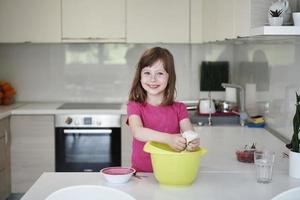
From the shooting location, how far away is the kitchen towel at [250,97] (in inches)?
153

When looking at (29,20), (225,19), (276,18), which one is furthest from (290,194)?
(29,20)

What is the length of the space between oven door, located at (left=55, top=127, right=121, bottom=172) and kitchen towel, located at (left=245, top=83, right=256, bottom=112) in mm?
1051

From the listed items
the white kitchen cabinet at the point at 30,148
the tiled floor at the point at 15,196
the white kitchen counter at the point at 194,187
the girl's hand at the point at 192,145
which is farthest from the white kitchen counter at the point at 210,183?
the tiled floor at the point at 15,196

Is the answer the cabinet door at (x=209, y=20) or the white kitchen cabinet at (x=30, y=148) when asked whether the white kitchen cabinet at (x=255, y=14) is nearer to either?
the cabinet door at (x=209, y=20)

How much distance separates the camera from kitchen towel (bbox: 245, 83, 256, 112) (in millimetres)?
3888

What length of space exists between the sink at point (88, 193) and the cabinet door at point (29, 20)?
2960mm

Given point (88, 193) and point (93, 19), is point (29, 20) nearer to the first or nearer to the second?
point (93, 19)

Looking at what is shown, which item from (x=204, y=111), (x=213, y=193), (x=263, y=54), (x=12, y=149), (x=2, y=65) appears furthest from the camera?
(x=2, y=65)

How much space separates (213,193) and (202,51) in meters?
2.99

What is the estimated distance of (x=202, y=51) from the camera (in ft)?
15.7

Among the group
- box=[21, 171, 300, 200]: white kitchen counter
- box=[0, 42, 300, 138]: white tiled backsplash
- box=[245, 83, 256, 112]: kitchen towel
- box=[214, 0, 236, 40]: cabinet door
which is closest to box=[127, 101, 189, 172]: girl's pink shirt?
box=[21, 171, 300, 200]: white kitchen counter

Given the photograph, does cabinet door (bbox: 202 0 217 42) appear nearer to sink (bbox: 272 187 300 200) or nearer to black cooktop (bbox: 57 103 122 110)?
black cooktop (bbox: 57 103 122 110)

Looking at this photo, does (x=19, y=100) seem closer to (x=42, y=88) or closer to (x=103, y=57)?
(x=42, y=88)

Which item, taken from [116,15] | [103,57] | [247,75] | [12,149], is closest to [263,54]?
[247,75]
